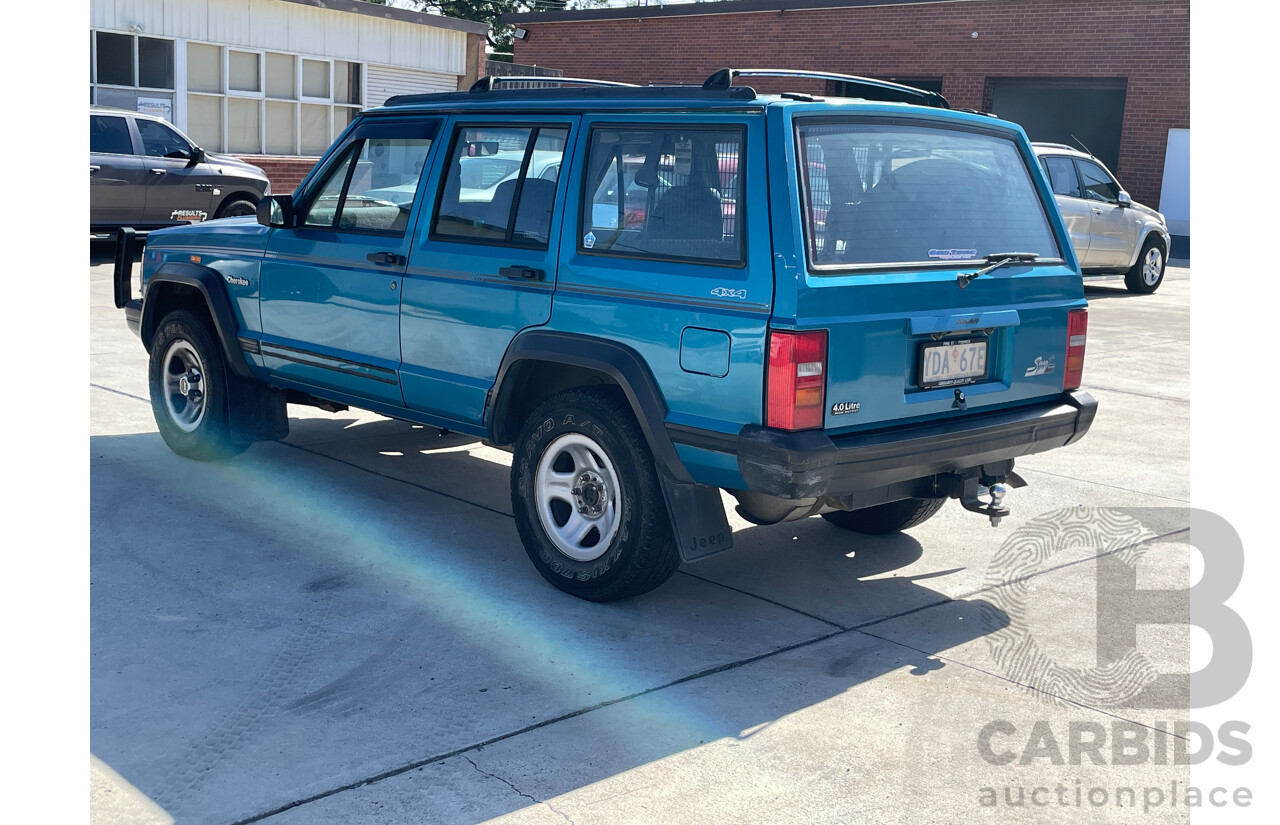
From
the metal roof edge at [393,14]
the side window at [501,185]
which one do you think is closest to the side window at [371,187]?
the side window at [501,185]

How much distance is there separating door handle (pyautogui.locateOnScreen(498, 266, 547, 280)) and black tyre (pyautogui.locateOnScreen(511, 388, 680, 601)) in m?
0.49

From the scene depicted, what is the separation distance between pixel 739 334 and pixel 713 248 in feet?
1.21

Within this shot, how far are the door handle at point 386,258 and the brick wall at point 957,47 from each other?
2164 cm

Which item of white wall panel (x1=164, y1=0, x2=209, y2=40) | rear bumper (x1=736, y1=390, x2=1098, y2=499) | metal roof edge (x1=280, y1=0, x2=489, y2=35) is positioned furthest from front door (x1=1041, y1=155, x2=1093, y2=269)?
white wall panel (x1=164, y1=0, x2=209, y2=40)

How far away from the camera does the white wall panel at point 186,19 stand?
20516 millimetres

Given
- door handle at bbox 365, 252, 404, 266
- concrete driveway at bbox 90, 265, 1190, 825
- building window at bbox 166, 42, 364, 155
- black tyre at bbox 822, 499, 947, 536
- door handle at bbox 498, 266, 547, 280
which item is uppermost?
building window at bbox 166, 42, 364, 155

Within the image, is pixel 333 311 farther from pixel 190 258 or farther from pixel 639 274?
pixel 639 274

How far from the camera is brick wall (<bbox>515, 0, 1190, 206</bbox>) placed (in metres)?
25.5

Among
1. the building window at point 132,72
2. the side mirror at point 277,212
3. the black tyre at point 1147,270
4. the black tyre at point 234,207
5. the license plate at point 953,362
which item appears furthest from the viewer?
the building window at point 132,72

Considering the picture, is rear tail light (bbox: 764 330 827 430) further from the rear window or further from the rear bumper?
the rear window

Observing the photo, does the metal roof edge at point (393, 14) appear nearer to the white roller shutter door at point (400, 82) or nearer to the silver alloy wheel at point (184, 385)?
the white roller shutter door at point (400, 82)

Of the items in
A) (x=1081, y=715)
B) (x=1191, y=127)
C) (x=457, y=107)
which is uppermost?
(x=1191, y=127)

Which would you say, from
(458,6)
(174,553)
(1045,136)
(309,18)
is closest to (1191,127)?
(1045,136)

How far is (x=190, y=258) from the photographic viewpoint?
680cm
